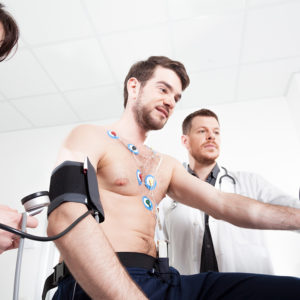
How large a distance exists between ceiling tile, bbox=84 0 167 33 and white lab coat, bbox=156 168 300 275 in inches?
51.2

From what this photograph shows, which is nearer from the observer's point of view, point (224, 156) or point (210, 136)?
point (210, 136)

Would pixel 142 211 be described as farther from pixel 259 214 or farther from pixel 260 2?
pixel 260 2

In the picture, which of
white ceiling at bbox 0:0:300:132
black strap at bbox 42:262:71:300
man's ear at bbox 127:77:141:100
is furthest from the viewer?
white ceiling at bbox 0:0:300:132

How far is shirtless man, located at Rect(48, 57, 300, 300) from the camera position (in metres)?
0.57

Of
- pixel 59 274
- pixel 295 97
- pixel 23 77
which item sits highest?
pixel 23 77

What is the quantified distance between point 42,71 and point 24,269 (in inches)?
68.0

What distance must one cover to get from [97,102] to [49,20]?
37.7 inches

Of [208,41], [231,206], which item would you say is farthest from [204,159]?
[208,41]

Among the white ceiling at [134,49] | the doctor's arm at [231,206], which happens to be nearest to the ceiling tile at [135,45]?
the white ceiling at [134,49]

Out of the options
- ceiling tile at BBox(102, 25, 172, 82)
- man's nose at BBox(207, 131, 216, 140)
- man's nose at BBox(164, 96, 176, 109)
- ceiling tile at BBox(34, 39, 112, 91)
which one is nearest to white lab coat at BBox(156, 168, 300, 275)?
man's nose at BBox(207, 131, 216, 140)

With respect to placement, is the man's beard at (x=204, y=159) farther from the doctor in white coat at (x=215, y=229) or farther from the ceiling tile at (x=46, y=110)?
the ceiling tile at (x=46, y=110)

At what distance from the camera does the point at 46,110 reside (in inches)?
114

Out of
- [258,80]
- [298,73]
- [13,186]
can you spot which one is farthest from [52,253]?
[298,73]

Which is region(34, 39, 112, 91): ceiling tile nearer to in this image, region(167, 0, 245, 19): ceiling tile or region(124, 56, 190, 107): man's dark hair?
region(167, 0, 245, 19): ceiling tile
